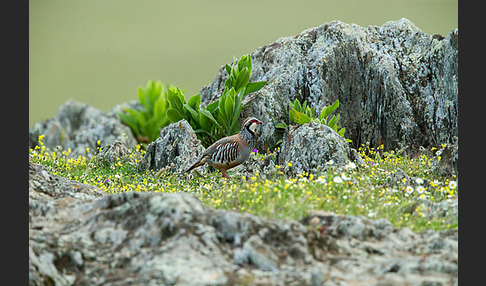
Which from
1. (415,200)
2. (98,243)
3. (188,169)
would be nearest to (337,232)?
(415,200)

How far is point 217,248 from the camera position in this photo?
5855 millimetres

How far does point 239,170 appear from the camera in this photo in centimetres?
1232

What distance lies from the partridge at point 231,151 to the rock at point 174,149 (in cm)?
97

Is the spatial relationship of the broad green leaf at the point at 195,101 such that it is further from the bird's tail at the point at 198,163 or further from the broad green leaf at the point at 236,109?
the bird's tail at the point at 198,163

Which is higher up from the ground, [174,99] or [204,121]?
[174,99]

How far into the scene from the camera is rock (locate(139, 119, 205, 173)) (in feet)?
40.9

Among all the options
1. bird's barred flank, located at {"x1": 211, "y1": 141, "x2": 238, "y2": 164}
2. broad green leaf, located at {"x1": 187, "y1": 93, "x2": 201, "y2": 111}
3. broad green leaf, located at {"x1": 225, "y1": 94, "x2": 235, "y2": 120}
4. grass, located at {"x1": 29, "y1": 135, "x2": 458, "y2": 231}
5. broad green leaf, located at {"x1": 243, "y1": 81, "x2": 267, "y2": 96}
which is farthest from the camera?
broad green leaf, located at {"x1": 187, "y1": 93, "x2": 201, "y2": 111}

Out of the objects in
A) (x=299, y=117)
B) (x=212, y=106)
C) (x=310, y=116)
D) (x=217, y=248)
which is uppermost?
(x=212, y=106)

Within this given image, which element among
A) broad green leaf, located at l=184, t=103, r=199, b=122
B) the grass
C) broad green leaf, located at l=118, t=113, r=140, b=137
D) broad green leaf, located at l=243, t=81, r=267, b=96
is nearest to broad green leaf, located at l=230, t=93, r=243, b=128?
broad green leaf, located at l=243, t=81, r=267, b=96

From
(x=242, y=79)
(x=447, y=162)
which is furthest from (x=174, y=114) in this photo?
→ (x=447, y=162)

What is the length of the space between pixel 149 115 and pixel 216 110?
8.18m

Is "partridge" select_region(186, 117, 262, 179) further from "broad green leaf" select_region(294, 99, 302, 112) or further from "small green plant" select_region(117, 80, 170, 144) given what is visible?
"small green plant" select_region(117, 80, 170, 144)

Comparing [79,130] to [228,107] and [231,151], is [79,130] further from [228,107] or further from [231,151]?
[231,151]

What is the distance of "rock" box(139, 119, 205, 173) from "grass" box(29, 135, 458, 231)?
350mm
